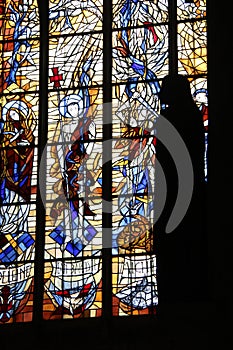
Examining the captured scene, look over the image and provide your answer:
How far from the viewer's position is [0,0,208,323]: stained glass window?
37.7ft

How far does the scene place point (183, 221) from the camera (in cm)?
989

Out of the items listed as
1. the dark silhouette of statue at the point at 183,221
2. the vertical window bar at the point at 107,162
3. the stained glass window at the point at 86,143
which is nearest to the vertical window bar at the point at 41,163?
the stained glass window at the point at 86,143

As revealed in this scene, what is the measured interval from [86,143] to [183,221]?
2348 mm

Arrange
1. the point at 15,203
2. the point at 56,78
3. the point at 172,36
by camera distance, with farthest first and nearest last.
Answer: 1. the point at 56,78
2. the point at 172,36
3. the point at 15,203

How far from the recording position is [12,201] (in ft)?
39.3

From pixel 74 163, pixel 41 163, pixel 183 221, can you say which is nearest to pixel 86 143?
pixel 74 163

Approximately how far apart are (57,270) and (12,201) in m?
0.79

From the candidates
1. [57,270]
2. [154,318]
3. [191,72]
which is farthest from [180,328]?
[191,72]

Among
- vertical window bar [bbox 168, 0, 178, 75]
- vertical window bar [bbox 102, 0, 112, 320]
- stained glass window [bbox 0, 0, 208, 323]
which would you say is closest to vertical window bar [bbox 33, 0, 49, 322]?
stained glass window [bbox 0, 0, 208, 323]

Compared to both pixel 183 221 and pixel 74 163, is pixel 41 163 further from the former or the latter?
pixel 183 221

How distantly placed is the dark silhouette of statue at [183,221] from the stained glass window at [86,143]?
53.1 inches

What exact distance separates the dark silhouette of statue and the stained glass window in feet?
4.43

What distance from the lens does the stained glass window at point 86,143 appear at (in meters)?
11.5

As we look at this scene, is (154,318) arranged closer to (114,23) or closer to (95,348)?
(95,348)
